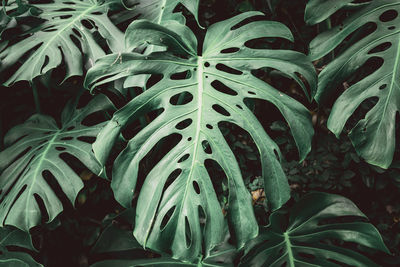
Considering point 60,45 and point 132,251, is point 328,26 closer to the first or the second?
point 60,45

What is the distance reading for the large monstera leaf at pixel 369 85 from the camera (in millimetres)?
890

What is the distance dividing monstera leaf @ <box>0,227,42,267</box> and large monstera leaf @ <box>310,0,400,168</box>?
911 millimetres

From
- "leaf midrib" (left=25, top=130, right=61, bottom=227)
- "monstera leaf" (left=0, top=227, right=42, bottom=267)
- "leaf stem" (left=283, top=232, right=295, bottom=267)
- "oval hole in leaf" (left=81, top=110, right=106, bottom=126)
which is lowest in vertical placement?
"monstera leaf" (left=0, top=227, right=42, bottom=267)

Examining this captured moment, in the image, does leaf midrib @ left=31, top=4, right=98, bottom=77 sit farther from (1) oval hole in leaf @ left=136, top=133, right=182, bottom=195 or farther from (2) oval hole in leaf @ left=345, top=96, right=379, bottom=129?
(2) oval hole in leaf @ left=345, top=96, right=379, bottom=129

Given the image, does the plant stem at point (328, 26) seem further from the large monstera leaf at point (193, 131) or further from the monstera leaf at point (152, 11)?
the monstera leaf at point (152, 11)

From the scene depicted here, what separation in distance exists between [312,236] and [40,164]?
0.83m

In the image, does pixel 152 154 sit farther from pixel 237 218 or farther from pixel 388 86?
pixel 388 86

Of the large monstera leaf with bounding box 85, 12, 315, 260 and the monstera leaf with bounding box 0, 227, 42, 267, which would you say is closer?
the large monstera leaf with bounding box 85, 12, 315, 260

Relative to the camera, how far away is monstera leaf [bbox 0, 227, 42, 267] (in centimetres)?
116

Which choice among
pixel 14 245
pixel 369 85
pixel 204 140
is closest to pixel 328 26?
pixel 369 85

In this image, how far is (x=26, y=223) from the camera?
106 centimetres

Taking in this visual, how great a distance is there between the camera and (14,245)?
3.98 feet

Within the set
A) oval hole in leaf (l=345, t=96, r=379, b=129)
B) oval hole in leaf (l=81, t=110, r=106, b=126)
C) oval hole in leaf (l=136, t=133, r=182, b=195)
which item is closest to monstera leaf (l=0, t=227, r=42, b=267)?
oval hole in leaf (l=136, t=133, r=182, b=195)

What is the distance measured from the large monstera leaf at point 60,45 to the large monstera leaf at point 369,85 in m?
0.61
